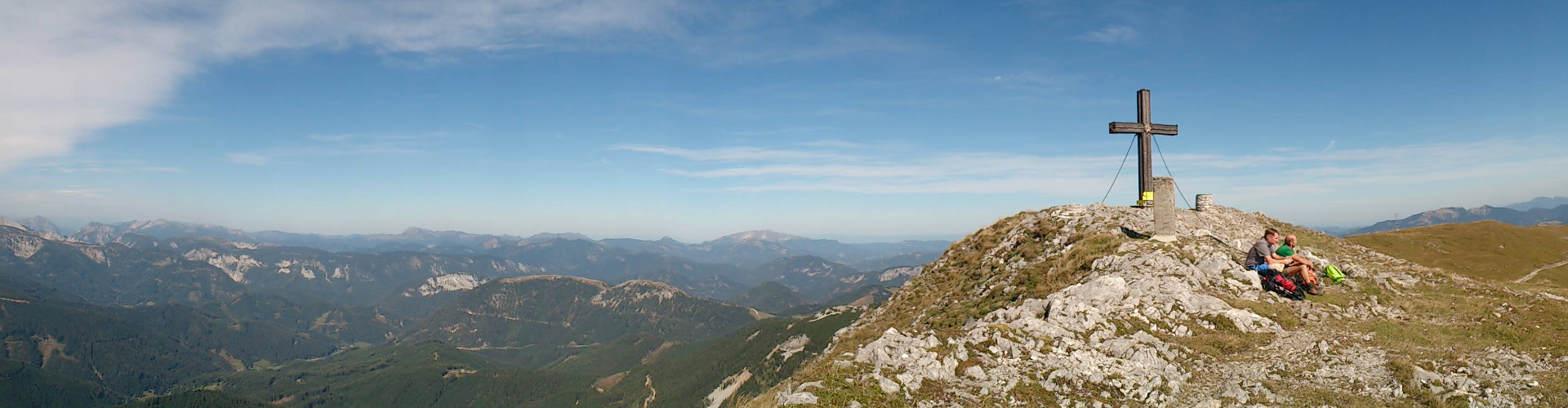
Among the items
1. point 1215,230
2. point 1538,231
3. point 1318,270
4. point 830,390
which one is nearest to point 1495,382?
point 1318,270

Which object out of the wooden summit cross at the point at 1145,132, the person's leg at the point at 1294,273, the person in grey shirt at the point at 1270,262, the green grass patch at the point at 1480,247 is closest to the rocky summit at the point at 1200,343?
the person in grey shirt at the point at 1270,262

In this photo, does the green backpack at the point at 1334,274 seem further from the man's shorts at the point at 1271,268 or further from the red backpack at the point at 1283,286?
the man's shorts at the point at 1271,268

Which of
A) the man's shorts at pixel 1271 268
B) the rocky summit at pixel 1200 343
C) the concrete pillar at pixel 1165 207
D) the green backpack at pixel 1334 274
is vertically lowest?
the rocky summit at pixel 1200 343

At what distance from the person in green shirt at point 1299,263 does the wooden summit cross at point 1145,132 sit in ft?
21.2

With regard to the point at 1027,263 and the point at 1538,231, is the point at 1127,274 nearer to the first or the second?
the point at 1027,263

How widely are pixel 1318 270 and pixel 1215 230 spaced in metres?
7.18

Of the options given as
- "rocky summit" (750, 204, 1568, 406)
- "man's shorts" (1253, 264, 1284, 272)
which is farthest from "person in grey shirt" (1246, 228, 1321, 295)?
"rocky summit" (750, 204, 1568, 406)

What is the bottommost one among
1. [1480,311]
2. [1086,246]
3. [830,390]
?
[830,390]

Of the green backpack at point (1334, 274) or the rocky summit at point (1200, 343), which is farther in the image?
the green backpack at point (1334, 274)

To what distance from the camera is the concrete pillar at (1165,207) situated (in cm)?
2581

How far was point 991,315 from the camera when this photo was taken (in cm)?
2048

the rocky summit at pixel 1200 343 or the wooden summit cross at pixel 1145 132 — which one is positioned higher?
the wooden summit cross at pixel 1145 132

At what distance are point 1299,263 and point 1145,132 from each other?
8898 mm

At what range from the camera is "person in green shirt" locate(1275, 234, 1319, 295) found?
67.1ft
